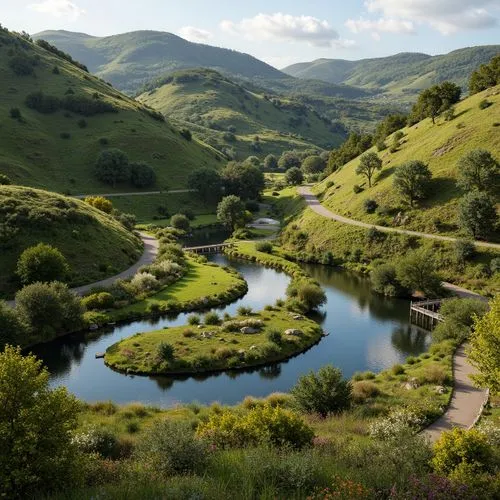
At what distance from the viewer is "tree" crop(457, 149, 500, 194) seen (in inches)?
3413

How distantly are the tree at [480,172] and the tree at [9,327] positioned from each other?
250 feet

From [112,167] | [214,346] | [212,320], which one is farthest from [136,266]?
[112,167]

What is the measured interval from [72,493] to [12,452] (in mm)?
2605

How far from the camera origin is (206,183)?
153625 mm

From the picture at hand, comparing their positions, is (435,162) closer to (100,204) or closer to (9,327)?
(100,204)

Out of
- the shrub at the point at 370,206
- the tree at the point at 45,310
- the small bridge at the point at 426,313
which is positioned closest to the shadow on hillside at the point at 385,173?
the shrub at the point at 370,206

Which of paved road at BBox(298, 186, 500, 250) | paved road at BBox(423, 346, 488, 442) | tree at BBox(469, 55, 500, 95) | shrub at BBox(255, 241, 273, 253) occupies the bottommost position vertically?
A: shrub at BBox(255, 241, 273, 253)

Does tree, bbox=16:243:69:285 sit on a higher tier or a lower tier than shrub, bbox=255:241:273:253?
higher

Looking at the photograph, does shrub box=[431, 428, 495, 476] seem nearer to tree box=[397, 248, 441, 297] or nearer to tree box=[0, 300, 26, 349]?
tree box=[0, 300, 26, 349]

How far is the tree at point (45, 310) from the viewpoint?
2132 inches

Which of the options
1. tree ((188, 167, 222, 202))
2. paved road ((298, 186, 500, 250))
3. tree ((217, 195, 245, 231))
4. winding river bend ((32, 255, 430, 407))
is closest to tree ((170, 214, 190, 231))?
tree ((217, 195, 245, 231))

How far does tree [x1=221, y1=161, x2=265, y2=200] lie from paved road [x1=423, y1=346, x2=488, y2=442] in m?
120

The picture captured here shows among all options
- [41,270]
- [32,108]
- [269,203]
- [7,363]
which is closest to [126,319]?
[41,270]

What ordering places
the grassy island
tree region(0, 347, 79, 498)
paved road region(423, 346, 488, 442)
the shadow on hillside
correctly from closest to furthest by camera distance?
tree region(0, 347, 79, 498) → paved road region(423, 346, 488, 442) → the grassy island → the shadow on hillside
